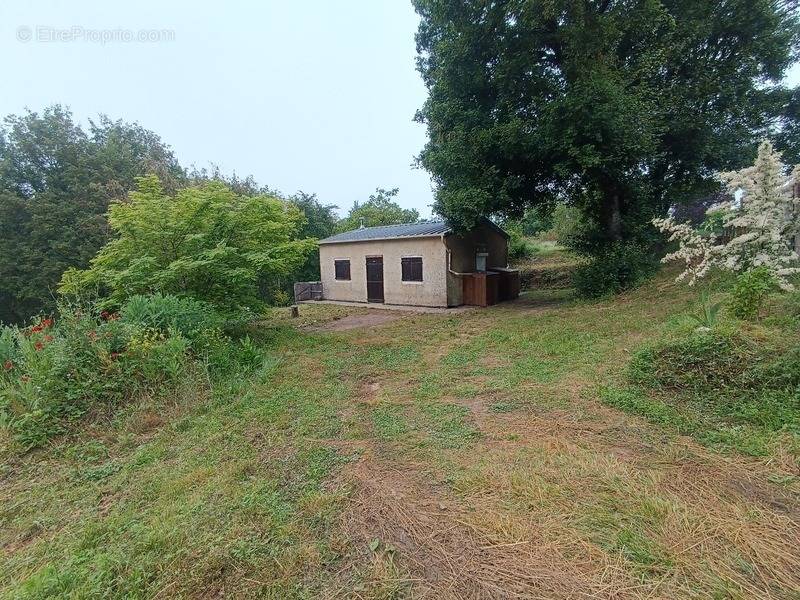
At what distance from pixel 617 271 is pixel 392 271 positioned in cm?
685

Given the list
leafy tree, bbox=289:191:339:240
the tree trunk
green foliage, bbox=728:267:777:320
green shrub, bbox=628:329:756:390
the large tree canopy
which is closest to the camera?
green shrub, bbox=628:329:756:390

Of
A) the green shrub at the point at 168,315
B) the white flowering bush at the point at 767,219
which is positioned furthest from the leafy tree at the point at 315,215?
the white flowering bush at the point at 767,219

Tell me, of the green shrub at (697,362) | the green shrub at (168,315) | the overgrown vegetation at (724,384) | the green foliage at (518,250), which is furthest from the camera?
the green foliage at (518,250)

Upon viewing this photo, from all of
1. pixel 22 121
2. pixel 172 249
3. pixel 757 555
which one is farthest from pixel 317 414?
pixel 22 121

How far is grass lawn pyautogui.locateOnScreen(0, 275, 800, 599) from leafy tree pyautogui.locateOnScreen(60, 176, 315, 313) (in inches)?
105

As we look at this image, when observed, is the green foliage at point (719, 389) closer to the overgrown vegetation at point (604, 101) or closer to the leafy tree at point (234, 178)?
the overgrown vegetation at point (604, 101)

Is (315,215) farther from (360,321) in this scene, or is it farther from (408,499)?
(408,499)

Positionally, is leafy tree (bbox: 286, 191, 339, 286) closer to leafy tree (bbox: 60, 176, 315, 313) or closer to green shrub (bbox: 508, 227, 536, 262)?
green shrub (bbox: 508, 227, 536, 262)

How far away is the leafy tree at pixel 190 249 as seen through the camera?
20.2 feet

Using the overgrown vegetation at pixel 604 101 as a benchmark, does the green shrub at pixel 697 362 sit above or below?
below

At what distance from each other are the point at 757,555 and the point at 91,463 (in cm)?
456

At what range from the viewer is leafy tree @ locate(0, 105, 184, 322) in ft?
51.0

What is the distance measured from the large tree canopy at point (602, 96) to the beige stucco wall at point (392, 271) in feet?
5.63

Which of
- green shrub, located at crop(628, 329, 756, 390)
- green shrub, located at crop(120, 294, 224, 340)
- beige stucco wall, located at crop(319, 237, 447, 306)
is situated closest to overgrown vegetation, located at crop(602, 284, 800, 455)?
green shrub, located at crop(628, 329, 756, 390)
